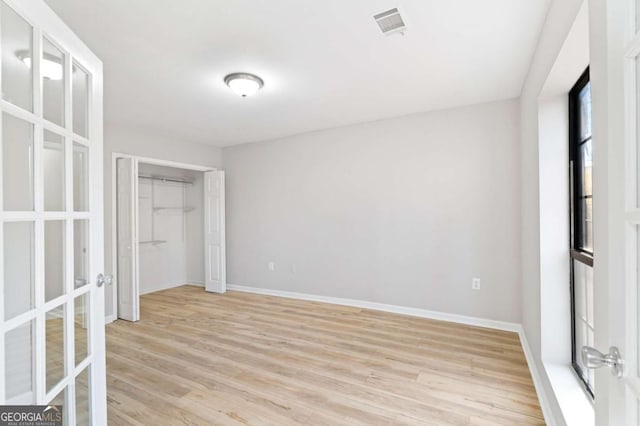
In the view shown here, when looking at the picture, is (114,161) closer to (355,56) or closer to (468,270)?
(355,56)

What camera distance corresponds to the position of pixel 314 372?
2381 mm

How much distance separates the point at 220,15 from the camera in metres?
1.79

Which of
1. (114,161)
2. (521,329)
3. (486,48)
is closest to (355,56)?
(486,48)

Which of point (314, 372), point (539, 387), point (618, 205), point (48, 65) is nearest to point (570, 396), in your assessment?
point (539, 387)

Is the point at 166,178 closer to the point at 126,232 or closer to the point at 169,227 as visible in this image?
the point at 169,227

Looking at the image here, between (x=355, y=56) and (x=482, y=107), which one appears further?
(x=482, y=107)

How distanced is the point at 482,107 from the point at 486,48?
1.26 m

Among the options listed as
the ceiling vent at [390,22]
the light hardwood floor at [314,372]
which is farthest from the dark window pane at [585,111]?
the light hardwood floor at [314,372]

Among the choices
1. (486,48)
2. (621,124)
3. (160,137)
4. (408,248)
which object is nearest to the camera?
(621,124)

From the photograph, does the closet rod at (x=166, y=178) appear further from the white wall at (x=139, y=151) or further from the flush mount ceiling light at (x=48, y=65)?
the flush mount ceiling light at (x=48, y=65)

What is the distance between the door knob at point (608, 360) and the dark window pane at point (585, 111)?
1.57 meters

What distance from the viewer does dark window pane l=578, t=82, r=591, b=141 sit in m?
1.74

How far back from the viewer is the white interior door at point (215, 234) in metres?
4.94

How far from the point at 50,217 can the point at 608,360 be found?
6.13 ft
